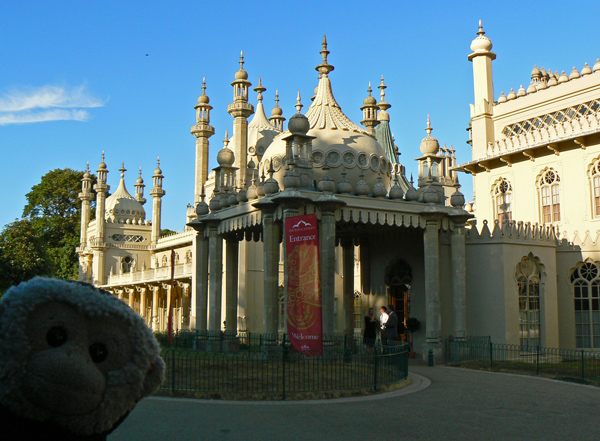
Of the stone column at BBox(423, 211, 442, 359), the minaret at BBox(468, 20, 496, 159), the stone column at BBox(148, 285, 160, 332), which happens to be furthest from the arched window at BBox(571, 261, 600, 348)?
the stone column at BBox(148, 285, 160, 332)

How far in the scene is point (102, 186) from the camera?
57500mm

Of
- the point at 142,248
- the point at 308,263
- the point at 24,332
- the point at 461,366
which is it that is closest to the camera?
the point at 24,332

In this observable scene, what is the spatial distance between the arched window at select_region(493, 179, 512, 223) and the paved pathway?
1641cm

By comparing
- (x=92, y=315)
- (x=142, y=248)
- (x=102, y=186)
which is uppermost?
(x=102, y=186)

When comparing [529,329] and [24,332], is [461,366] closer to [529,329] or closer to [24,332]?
[529,329]

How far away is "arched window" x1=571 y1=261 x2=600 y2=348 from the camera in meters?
23.8

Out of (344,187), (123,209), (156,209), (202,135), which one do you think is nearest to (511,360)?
(344,187)

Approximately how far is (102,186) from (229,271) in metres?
38.5

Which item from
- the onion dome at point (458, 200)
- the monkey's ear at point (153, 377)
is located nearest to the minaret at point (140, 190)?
the onion dome at point (458, 200)

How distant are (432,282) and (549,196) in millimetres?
10232

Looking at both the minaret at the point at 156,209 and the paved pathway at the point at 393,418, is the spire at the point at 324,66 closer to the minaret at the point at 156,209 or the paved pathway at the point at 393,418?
the paved pathway at the point at 393,418

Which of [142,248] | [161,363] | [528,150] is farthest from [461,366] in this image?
[142,248]

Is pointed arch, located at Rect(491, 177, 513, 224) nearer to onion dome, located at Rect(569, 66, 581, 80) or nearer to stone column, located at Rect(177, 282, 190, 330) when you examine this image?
onion dome, located at Rect(569, 66, 581, 80)

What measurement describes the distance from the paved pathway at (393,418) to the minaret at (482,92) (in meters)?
18.4
